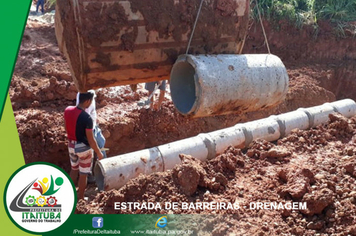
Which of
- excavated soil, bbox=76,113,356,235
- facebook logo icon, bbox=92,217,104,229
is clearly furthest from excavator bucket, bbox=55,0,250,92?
facebook logo icon, bbox=92,217,104,229

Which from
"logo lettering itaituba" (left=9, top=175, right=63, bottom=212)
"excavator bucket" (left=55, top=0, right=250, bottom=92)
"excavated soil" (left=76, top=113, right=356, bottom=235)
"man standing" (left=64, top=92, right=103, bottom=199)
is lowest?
"excavated soil" (left=76, top=113, right=356, bottom=235)

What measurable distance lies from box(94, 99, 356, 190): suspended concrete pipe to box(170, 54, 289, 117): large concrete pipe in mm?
1915

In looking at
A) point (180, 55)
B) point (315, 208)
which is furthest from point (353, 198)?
point (180, 55)

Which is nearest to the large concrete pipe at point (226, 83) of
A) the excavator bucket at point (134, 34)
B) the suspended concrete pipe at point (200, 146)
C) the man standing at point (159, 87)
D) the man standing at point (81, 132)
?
the excavator bucket at point (134, 34)

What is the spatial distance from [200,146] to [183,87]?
2272 millimetres

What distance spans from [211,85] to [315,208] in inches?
85.3

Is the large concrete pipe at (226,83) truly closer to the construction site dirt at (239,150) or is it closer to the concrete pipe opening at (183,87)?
the concrete pipe opening at (183,87)

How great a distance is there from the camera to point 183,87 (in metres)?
3.49

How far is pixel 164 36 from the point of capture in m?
3.20

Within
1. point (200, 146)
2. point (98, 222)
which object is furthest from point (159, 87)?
point (98, 222)

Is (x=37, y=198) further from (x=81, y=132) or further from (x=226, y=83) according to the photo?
(x=226, y=83)

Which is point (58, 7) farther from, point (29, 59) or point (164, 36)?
point (29, 59)

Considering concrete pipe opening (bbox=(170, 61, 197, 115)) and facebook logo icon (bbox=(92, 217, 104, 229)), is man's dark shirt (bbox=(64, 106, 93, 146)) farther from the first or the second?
concrete pipe opening (bbox=(170, 61, 197, 115))

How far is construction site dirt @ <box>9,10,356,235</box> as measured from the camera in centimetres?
418
